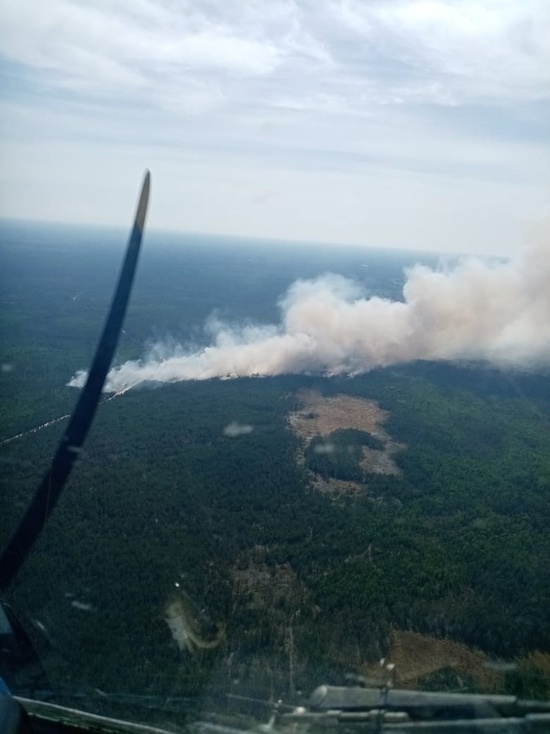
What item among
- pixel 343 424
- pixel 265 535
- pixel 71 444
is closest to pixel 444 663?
pixel 265 535

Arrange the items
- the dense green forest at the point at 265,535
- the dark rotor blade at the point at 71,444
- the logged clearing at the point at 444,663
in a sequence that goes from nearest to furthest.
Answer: the logged clearing at the point at 444,663, the dense green forest at the point at 265,535, the dark rotor blade at the point at 71,444

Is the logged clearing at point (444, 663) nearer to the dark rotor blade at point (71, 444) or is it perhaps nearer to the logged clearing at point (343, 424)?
the dark rotor blade at point (71, 444)

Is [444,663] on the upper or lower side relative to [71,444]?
upper

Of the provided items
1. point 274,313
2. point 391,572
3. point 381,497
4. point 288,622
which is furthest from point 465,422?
point 274,313

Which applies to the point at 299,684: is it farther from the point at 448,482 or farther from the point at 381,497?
the point at 448,482

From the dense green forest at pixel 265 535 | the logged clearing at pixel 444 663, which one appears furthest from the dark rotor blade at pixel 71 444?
the logged clearing at pixel 444 663

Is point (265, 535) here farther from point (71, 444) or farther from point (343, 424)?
point (343, 424)
